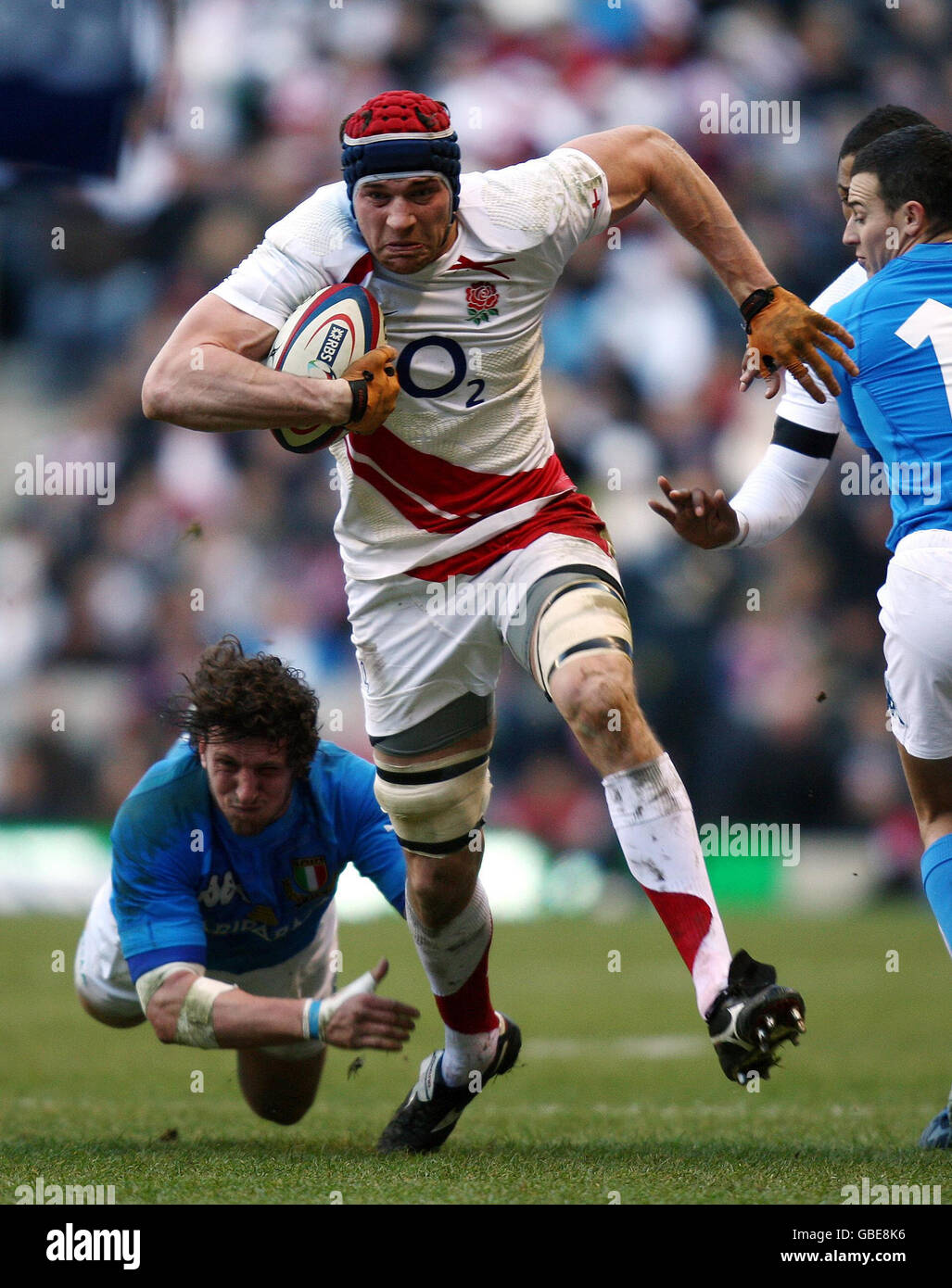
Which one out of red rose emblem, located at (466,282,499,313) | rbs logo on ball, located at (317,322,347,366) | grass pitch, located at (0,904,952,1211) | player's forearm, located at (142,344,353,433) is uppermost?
red rose emblem, located at (466,282,499,313)

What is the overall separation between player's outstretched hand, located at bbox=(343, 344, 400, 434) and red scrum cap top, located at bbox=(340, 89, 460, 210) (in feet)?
1.63

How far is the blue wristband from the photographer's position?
4297 millimetres

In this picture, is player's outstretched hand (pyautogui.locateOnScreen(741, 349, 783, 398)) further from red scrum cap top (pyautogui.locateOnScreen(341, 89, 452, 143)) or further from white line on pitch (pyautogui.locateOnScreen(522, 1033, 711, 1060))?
white line on pitch (pyautogui.locateOnScreen(522, 1033, 711, 1060))

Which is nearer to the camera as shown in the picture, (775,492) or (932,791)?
(932,791)

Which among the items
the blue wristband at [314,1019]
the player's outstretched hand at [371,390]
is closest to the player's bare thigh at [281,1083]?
the blue wristband at [314,1019]

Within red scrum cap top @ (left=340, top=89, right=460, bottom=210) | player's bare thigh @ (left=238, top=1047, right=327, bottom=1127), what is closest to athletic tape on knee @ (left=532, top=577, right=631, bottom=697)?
red scrum cap top @ (left=340, top=89, right=460, bottom=210)

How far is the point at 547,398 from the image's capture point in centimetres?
1230

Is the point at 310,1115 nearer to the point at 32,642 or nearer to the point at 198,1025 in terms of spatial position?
the point at 198,1025

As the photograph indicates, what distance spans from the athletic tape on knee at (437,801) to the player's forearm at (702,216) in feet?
5.01

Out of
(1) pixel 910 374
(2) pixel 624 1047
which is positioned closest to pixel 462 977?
(1) pixel 910 374

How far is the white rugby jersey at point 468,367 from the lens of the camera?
4.40 m

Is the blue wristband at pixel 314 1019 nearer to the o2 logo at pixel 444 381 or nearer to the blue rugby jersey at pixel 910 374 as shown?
→ the o2 logo at pixel 444 381

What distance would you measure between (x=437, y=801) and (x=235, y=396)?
4.29 ft

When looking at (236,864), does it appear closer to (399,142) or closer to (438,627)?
(438,627)
